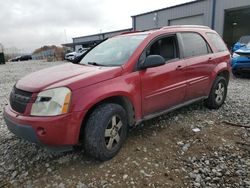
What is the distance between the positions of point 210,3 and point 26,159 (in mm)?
17539

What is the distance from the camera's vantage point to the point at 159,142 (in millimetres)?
3432

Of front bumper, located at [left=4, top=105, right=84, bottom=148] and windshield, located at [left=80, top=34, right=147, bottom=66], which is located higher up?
windshield, located at [left=80, top=34, right=147, bottom=66]

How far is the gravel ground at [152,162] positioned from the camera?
8.50ft

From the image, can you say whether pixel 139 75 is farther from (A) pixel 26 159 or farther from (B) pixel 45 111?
(A) pixel 26 159

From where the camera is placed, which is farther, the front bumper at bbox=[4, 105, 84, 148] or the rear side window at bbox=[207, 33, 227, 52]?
the rear side window at bbox=[207, 33, 227, 52]

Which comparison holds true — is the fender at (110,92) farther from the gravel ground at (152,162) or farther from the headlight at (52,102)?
the gravel ground at (152,162)

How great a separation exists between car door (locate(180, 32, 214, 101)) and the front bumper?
7.49 feet

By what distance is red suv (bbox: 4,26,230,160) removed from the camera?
2.55 meters

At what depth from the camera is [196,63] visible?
163 inches

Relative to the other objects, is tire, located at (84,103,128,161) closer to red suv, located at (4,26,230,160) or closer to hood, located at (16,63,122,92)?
red suv, located at (4,26,230,160)

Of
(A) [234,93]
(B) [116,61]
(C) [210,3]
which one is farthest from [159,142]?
(C) [210,3]

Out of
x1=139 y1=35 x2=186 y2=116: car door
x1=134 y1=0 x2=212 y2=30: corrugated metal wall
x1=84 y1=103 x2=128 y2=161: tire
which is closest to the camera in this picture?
x1=84 y1=103 x2=128 y2=161: tire

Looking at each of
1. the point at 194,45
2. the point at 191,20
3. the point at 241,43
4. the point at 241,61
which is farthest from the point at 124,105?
the point at 191,20

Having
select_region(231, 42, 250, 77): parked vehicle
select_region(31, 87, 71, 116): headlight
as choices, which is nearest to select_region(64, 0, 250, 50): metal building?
select_region(231, 42, 250, 77): parked vehicle
